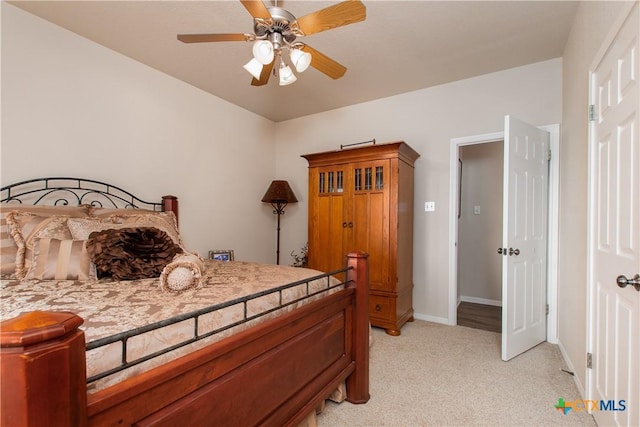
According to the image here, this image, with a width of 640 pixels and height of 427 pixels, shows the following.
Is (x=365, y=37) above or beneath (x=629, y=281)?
above

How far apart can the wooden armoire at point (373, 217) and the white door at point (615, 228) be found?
145 centimetres

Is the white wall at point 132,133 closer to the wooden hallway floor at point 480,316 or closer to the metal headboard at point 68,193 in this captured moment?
the metal headboard at point 68,193

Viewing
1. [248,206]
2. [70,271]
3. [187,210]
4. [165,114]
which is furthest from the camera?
[248,206]

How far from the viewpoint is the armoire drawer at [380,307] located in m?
2.96

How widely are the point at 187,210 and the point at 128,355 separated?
2600 millimetres

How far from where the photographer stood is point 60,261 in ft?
5.52

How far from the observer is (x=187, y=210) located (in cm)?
327

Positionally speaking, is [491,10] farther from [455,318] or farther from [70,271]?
[70,271]

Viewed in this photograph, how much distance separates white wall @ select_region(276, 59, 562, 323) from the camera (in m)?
2.87

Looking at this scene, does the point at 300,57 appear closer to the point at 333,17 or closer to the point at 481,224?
the point at 333,17

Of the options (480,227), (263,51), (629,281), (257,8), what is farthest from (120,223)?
(480,227)

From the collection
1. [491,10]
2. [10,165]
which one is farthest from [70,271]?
[491,10]

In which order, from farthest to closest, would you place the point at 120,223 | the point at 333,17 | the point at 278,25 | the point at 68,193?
the point at 68,193
the point at 120,223
the point at 278,25
the point at 333,17

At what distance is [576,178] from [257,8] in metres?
2.43
